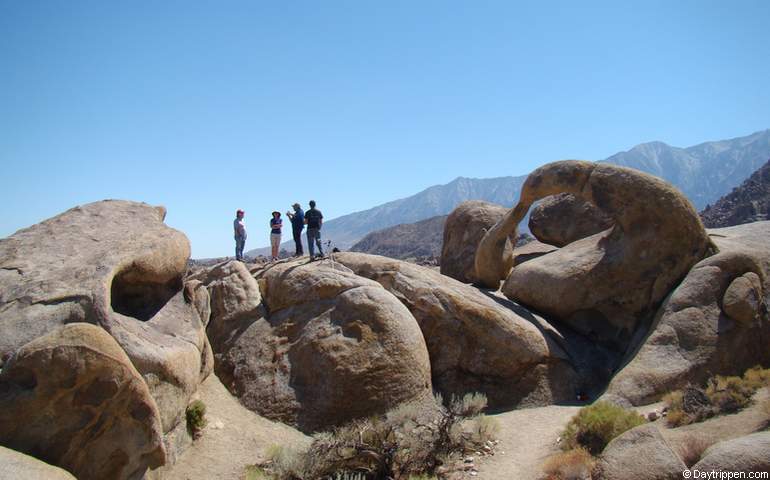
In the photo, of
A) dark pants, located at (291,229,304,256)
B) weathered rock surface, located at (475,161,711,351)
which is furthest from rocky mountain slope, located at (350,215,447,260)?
weathered rock surface, located at (475,161,711,351)

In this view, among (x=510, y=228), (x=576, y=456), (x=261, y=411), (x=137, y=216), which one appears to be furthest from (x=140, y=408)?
(x=510, y=228)

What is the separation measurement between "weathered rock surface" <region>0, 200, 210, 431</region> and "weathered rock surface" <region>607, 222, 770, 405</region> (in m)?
7.02

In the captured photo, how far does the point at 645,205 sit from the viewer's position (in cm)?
1284

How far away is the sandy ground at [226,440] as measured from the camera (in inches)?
311

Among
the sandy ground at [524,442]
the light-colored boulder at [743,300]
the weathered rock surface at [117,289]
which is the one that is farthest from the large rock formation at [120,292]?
the light-colored boulder at [743,300]

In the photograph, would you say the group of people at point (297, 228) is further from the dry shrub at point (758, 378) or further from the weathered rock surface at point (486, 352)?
the dry shrub at point (758, 378)

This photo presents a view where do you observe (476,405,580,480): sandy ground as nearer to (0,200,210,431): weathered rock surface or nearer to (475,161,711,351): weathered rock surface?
(475,161,711,351): weathered rock surface

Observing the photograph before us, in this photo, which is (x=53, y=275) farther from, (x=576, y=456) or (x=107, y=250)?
(x=576, y=456)

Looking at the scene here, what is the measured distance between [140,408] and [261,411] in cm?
342

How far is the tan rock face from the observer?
5781 mm

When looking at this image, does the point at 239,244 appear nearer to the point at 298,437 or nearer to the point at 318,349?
the point at 318,349

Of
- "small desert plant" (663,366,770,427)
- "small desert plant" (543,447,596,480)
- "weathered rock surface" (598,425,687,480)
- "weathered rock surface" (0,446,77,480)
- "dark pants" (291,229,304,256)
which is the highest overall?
"dark pants" (291,229,304,256)

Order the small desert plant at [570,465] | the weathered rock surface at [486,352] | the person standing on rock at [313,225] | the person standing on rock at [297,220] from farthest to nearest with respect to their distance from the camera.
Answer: the person standing on rock at [297,220]
the person standing on rock at [313,225]
the weathered rock surface at [486,352]
the small desert plant at [570,465]

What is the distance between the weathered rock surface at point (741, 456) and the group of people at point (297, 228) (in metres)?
8.44
